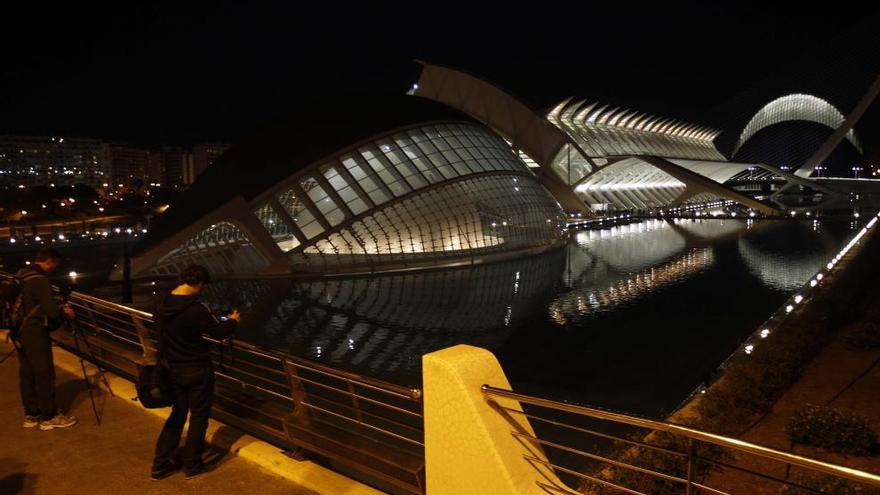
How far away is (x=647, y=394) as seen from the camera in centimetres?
1030

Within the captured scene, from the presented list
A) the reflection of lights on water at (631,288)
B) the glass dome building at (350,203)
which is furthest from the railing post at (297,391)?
the glass dome building at (350,203)

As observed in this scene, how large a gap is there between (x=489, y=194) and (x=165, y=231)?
14391 millimetres

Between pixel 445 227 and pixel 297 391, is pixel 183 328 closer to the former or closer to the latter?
pixel 297 391

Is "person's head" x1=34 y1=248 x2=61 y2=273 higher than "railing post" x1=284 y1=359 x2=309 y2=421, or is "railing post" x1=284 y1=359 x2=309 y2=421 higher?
"person's head" x1=34 y1=248 x2=61 y2=273

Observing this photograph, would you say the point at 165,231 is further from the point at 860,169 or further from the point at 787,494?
the point at 860,169

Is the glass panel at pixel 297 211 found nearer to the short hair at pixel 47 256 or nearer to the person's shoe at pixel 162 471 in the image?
the short hair at pixel 47 256

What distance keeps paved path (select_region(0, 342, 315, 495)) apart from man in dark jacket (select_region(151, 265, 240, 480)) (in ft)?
0.65

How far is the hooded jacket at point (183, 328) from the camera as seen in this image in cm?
470

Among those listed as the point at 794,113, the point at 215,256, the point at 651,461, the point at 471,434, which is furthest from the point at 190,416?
the point at 794,113

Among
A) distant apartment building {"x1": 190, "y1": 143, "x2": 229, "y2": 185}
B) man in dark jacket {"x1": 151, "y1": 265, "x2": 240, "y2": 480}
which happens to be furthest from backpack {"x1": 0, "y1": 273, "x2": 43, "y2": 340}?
distant apartment building {"x1": 190, "y1": 143, "x2": 229, "y2": 185}

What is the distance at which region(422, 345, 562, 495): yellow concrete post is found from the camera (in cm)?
366

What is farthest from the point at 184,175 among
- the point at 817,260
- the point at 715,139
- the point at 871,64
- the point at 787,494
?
the point at 787,494

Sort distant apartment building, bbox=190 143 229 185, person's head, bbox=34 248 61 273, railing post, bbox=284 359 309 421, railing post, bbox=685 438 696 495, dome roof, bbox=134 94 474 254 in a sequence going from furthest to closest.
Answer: distant apartment building, bbox=190 143 229 185
dome roof, bbox=134 94 474 254
person's head, bbox=34 248 61 273
railing post, bbox=284 359 309 421
railing post, bbox=685 438 696 495

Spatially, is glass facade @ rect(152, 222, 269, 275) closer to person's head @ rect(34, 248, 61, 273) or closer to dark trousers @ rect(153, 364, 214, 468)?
person's head @ rect(34, 248, 61, 273)
